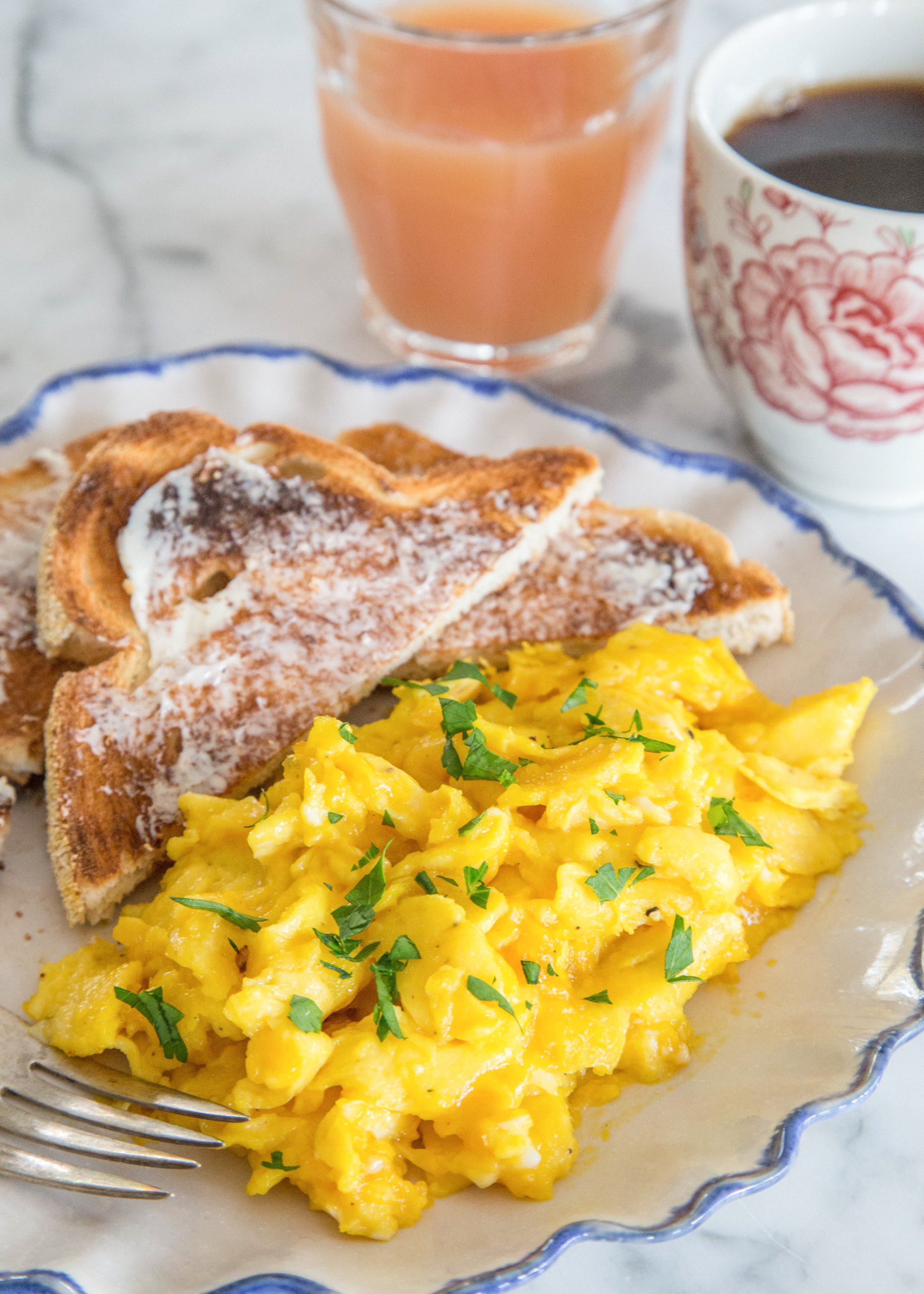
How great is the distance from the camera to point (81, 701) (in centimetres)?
214

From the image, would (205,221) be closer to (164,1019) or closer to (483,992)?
(164,1019)

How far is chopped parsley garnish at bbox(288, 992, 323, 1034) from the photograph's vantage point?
159 cm

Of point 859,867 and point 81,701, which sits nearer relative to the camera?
point 859,867

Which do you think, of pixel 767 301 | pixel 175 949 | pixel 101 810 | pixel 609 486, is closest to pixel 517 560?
pixel 609 486

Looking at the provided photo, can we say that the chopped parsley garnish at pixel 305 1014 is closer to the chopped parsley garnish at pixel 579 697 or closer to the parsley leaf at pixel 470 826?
the parsley leaf at pixel 470 826

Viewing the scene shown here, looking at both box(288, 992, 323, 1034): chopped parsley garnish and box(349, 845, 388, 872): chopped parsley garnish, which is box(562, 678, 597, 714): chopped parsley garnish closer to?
box(349, 845, 388, 872): chopped parsley garnish

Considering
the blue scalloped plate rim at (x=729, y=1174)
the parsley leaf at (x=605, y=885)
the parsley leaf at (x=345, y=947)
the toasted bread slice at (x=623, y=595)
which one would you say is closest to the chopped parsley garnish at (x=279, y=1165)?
the blue scalloped plate rim at (x=729, y=1174)

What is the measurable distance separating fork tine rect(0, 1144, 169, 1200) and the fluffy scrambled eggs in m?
0.13

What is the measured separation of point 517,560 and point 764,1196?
1.20 meters

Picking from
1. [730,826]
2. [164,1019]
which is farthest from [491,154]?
[164,1019]

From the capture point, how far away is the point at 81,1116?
1673 millimetres

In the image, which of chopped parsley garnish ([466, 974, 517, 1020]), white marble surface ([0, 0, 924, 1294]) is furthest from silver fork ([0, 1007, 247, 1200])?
white marble surface ([0, 0, 924, 1294])

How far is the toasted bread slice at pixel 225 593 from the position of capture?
208cm

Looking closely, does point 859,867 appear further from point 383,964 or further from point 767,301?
point 767,301
